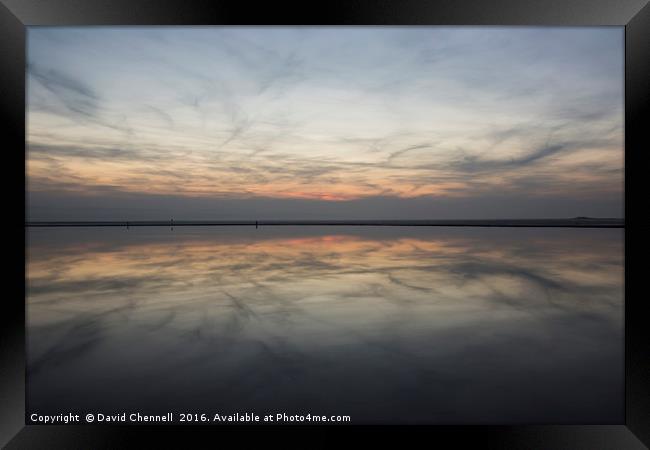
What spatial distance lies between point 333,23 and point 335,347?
2691 millimetres

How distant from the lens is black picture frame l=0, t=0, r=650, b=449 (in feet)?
6.11

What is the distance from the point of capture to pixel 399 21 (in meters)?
2.07

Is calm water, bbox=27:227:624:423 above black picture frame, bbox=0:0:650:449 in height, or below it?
below

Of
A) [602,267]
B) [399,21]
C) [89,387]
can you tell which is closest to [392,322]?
[89,387]

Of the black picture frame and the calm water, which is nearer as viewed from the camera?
the black picture frame

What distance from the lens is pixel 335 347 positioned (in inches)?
143

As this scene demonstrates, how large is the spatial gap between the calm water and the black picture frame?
63cm

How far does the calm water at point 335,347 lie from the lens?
2.62 metres

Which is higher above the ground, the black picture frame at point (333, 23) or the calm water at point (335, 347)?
the black picture frame at point (333, 23)

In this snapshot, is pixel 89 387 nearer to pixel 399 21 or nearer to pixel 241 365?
pixel 241 365

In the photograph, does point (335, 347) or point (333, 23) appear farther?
point (335, 347)

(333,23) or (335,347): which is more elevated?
(333,23)

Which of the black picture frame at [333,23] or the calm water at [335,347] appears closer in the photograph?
the black picture frame at [333,23]

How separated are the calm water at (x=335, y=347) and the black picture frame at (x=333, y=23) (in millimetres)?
629
